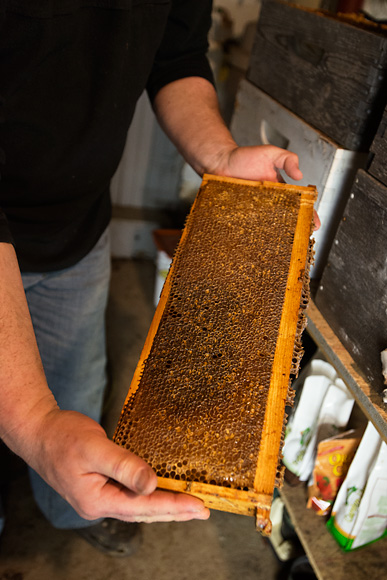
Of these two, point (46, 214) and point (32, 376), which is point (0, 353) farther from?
point (46, 214)

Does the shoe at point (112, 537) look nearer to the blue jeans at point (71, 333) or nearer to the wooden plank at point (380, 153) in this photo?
the blue jeans at point (71, 333)

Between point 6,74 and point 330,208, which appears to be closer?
point 6,74

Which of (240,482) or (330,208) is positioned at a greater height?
(330,208)

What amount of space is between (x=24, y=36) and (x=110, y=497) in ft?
2.84

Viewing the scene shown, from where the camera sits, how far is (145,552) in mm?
1705

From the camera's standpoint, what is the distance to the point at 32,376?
758mm

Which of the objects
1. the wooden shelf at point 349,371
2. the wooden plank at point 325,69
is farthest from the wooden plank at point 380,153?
the wooden shelf at point 349,371

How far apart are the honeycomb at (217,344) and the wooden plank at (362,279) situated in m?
0.14

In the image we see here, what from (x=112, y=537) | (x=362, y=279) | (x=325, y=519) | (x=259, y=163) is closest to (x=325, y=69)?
(x=259, y=163)

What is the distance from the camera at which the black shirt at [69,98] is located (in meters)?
0.99

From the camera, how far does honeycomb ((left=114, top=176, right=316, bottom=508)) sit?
2.34 ft

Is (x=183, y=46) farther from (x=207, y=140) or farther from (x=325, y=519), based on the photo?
(x=325, y=519)

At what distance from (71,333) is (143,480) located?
0.92 m

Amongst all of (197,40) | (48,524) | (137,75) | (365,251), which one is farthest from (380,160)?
(48,524)
